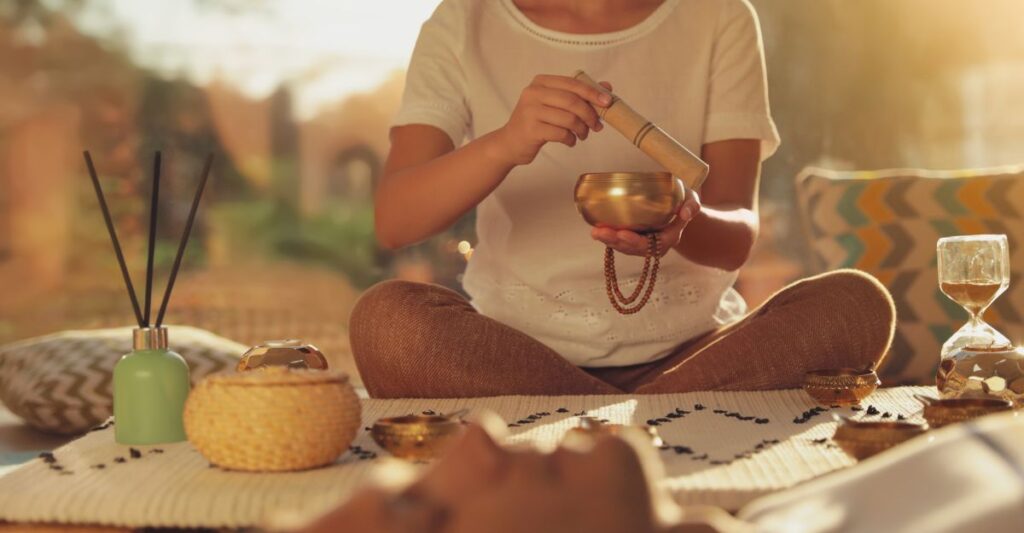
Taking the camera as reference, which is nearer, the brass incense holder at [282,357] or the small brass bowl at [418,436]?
the small brass bowl at [418,436]

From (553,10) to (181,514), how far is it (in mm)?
1568

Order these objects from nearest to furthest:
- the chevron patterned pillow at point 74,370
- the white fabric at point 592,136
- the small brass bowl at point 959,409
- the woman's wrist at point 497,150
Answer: the small brass bowl at point 959,409 → the woman's wrist at point 497,150 → the white fabric at point 592,136 → the chevron patterned pillow at point 74,370

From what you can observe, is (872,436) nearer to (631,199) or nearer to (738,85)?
(631,199)

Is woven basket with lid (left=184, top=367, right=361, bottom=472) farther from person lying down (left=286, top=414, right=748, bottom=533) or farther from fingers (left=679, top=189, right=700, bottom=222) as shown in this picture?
fingers (left=679, top=189, right=700, bottom=222)

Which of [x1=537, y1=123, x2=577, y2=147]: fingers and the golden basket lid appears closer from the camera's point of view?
the golden basket lid

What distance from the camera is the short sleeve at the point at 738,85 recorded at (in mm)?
2445

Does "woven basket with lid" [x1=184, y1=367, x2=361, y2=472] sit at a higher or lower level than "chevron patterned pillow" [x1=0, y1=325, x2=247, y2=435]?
higher

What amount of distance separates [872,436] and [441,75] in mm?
1350

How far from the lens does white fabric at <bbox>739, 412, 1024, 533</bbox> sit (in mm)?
889

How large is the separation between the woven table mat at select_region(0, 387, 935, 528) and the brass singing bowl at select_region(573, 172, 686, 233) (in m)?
0.27

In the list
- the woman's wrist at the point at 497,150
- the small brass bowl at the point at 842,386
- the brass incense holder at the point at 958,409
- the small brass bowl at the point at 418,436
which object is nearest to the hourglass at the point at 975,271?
the small brass bowl at the point at 842,386

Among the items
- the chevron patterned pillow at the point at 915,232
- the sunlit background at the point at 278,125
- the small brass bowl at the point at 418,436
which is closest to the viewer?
the small brass bowl at the point at 418,436

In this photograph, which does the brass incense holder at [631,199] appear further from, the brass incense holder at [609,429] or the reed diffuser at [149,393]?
the reed diffuser at [149,393]

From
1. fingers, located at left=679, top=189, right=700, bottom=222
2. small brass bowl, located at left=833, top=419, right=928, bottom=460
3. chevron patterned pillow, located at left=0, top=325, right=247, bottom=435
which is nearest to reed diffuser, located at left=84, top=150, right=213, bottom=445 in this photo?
fingers, located at left=679, top=189, right=700, bottom=222
